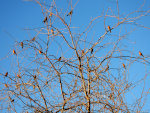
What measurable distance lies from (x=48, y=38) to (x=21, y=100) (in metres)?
0.78

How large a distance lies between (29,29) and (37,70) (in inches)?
20.0

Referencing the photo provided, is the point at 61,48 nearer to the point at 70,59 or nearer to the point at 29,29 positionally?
the point at 70,59

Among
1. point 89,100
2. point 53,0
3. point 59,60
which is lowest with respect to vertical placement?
point 89,100

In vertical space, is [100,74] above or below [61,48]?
below

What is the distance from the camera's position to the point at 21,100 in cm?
263

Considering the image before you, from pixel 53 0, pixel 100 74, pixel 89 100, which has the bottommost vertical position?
pixel 89 100

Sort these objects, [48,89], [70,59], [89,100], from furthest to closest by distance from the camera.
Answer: [48,89] < [70,59] < [89,100]

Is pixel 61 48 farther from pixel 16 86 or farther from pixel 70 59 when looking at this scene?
pixel 16 86

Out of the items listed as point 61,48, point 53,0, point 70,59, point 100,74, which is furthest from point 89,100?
point 53,0

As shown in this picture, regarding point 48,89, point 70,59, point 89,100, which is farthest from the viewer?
point 48,89

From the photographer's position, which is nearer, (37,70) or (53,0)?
(53,0)

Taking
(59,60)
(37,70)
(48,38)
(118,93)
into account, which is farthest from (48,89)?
(118,93)

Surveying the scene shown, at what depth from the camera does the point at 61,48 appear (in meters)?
2.72

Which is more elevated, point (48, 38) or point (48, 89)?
point (48, 38)
